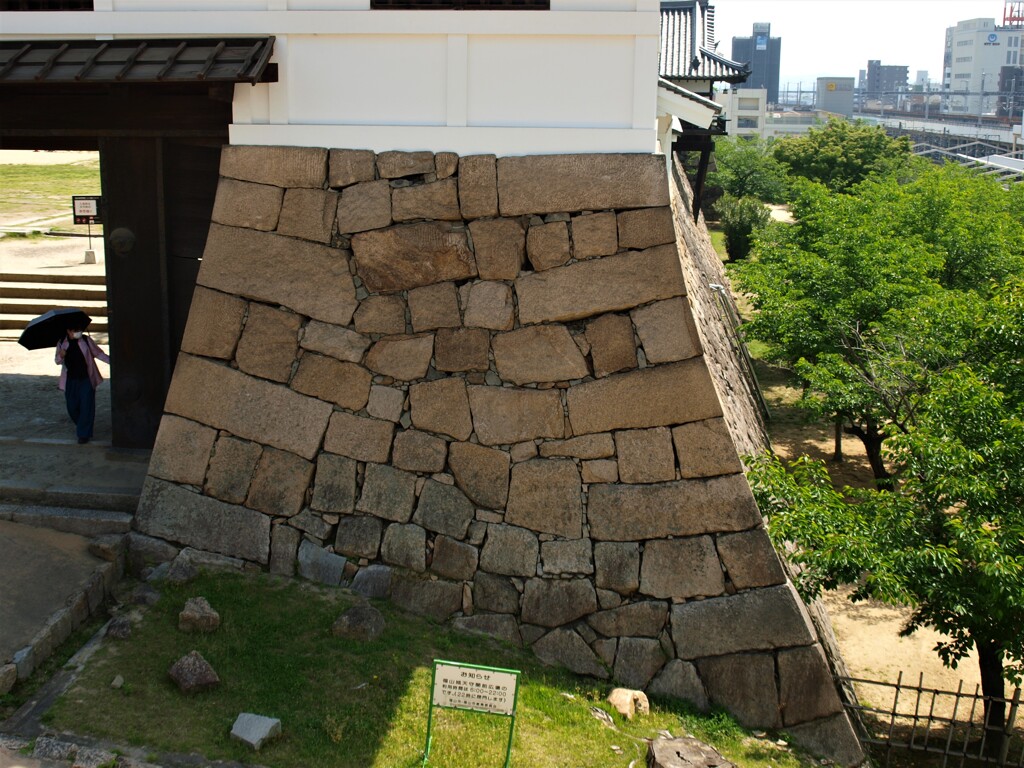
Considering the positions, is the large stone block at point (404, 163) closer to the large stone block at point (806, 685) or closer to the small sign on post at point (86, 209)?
the large stone block at point (806, 685)

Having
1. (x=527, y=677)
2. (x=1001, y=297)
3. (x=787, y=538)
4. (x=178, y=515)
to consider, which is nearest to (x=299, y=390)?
(x=178, y=515)

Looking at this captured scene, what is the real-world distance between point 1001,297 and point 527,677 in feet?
17.8

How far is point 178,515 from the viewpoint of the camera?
7.70 m

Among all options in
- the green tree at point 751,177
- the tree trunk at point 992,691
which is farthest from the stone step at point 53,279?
the green tree at point 751,177

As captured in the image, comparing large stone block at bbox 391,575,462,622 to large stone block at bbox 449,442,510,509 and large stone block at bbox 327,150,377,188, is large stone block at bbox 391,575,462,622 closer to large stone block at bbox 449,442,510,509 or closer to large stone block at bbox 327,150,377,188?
large stone block at bbox 449,442,510,509

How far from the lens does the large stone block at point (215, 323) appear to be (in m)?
7.66

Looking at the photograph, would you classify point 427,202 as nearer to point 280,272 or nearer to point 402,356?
point 402,356

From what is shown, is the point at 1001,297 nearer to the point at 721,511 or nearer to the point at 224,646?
the point at 721,511

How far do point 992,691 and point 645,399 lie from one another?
11.7 feet

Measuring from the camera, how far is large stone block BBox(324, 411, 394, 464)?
7.47 meters

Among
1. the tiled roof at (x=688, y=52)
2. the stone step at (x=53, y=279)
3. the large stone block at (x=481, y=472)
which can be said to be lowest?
the large stone block at (x=481, y=472)

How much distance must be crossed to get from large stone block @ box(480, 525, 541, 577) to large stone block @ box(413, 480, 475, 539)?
0.20 metres

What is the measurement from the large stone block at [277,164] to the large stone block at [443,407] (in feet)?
5.48

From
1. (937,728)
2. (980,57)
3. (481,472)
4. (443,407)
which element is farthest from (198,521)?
(980,57)
